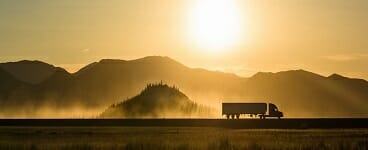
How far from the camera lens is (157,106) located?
604 feet

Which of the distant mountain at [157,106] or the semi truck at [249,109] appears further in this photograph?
the distant mountain at [157,106]

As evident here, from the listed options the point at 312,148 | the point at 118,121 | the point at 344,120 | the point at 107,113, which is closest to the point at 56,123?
the point at 118,121

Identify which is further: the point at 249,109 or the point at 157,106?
the point at 157,106

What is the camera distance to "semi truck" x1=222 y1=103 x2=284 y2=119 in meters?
140

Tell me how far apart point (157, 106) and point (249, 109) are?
150 ft

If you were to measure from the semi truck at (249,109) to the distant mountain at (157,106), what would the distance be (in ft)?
Answer: 122

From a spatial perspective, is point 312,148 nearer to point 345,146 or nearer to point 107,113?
point 345,146

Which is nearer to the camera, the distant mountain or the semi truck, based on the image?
the semi truck

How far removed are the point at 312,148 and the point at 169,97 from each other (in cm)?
14505

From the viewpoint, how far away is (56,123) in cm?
9519

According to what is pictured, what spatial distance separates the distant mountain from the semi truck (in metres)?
37.1

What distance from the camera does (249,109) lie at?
142 metres

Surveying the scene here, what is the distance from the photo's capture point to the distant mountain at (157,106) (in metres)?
182

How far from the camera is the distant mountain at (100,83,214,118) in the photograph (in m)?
182
